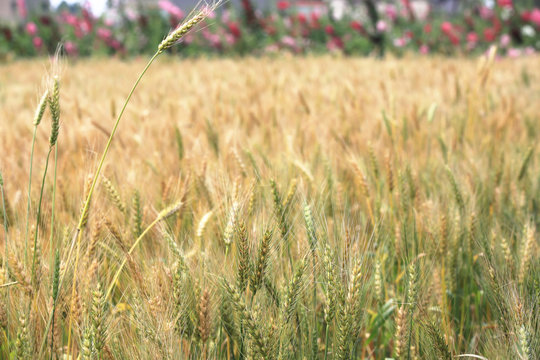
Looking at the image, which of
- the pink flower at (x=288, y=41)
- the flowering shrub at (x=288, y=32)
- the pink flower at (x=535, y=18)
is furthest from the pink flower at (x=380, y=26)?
the pink flower at (x=535, y=18)

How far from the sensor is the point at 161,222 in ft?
2.94

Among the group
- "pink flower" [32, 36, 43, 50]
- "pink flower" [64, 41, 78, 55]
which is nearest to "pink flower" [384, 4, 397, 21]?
"pink flower" [64, 41, 78, 55]

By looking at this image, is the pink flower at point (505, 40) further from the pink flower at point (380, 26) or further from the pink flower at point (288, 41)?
the pink flower at point (288, 41)

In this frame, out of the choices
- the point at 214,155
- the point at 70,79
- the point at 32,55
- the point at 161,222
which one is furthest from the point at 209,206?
the point at 32,55

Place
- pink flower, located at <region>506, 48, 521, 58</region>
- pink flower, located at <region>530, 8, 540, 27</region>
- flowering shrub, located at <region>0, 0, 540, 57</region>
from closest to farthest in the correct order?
pink flower, located at <region>506, 48, 521, 58</region>
pink flower, located at <region>530, 8, 540, 27</region>
flowering shrub, located at <region>0, 0, 540, 57</region>

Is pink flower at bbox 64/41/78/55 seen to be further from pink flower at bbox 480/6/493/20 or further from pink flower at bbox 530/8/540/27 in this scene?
pink flower at bbox 530/8/540/27

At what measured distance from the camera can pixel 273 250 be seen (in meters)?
0.77

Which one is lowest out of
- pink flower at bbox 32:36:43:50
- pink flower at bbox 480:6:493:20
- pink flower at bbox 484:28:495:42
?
pink flower at bbox 484:28:495:42

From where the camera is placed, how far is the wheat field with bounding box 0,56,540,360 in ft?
2.35

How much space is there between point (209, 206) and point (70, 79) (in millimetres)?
4099

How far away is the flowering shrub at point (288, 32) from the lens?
7234mm

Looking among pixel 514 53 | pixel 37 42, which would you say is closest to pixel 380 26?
pixel 514 53

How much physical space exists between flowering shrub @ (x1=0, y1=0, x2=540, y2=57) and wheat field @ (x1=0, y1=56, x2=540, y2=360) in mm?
5696

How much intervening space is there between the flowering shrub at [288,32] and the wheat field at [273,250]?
224 inches
